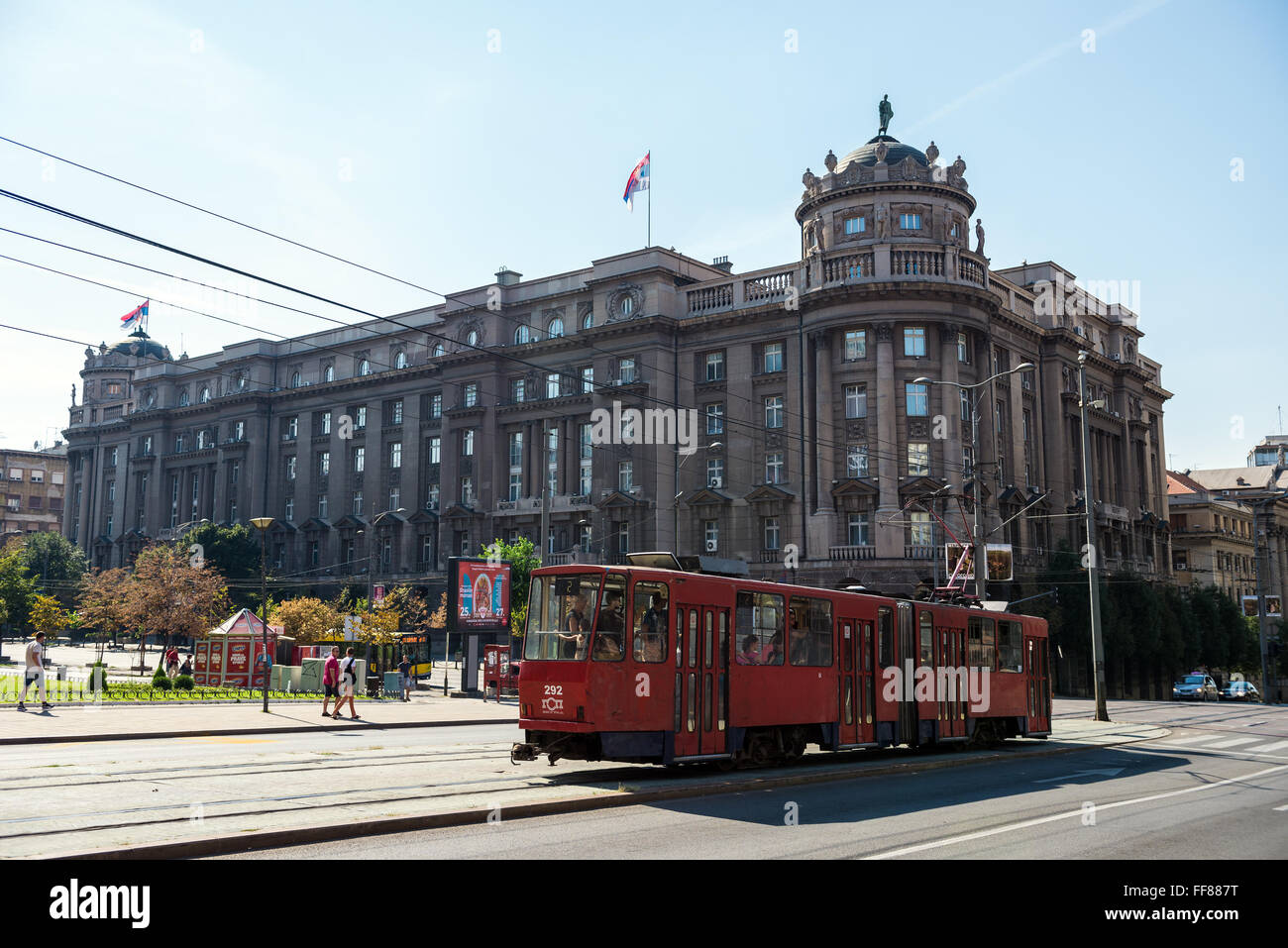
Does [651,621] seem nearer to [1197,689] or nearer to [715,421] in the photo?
[715,421]

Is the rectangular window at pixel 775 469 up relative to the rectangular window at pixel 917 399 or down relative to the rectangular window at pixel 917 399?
down

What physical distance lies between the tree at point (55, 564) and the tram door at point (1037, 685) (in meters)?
84.8

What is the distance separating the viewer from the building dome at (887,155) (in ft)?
196

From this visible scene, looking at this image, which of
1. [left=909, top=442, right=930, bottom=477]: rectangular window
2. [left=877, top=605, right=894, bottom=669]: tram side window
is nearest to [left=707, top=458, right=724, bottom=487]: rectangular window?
[left=909, top=442, right=930, bottom=477]: rectangular window

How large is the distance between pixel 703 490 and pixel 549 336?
15.5 metres

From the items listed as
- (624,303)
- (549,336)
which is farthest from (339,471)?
(624,303)

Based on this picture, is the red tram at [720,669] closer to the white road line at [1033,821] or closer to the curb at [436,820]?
the curb at [436,820]

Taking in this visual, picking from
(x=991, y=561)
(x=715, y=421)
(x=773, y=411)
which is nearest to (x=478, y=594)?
(x=991, y=561)

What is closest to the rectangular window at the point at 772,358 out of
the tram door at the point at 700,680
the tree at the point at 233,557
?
the tree at the point at 233,557

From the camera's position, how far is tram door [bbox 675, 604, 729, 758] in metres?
16.7

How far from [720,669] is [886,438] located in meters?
38.7

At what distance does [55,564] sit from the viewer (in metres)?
96.9

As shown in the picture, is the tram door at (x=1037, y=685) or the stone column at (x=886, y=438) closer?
the tram door at (x=1037, y=685)

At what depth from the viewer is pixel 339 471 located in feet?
271
